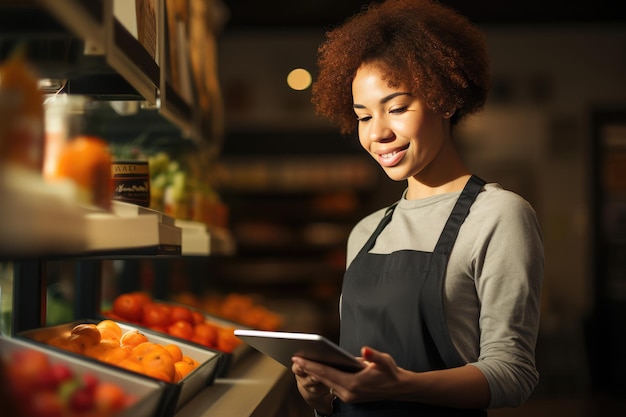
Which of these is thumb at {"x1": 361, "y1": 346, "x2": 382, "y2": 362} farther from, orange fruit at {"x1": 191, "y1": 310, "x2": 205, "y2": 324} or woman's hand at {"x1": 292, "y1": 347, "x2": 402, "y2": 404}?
orange fruit at {"x1": 191, "y1": 310, "x2": 205, "y2": 324}

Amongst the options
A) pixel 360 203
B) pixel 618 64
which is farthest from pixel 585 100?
pixel 360 203

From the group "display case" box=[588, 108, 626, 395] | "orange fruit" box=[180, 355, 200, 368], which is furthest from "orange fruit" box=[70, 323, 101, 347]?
"display case" box=[588, 108, 626, 395]

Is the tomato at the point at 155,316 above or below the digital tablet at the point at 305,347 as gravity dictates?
below

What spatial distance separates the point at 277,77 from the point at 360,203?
66.8 inches

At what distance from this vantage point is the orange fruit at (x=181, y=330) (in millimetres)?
2902

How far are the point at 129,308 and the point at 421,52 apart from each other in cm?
146

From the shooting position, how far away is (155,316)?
2.91 meters

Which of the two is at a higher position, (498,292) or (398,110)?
(398,110)

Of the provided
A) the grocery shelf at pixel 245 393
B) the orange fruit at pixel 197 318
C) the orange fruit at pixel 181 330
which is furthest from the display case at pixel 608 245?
the orange fruit at pixel 181 330

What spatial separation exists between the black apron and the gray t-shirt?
27 mm

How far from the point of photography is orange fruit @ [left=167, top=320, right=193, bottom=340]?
9.52ft

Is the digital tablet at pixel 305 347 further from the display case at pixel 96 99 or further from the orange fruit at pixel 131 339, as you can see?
the orange fruit at pixel 131 339

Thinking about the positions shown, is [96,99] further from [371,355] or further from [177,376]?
[371,355]

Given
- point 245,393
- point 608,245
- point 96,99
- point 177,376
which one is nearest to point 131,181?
point 96,99
